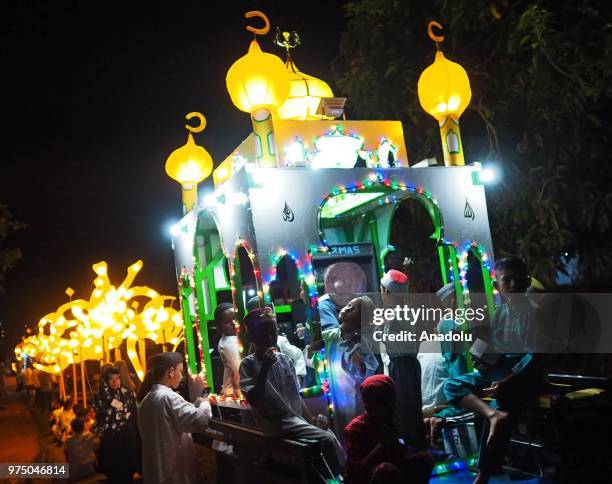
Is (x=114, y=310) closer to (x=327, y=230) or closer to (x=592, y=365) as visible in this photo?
(x=327, y=230)

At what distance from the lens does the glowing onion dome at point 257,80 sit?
5.86 meters

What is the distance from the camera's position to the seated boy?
9180 millimetres

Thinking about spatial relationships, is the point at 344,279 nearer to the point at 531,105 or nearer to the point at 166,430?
the point at 166,430

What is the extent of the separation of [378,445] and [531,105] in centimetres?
632

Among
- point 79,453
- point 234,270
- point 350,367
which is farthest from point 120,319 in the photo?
point 350,367

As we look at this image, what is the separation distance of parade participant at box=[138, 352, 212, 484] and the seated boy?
4458 mm

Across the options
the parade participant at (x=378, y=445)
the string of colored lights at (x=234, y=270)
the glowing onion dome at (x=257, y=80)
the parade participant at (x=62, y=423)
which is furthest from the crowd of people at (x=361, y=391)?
the parade participant at (x=62, y=423)

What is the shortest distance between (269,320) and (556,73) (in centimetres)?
566

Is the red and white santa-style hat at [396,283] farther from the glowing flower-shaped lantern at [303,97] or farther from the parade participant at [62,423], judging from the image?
the parade participant at [62,423]

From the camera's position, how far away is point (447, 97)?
654 centimetres

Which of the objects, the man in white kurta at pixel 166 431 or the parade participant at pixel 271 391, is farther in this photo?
the man in white kurta at pixel 166 431

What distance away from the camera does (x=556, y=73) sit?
7.93 metres

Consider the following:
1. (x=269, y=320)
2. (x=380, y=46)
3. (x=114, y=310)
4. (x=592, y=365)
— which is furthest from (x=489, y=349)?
(x=114, y=310)

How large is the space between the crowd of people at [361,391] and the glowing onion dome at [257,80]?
86.8 inches
